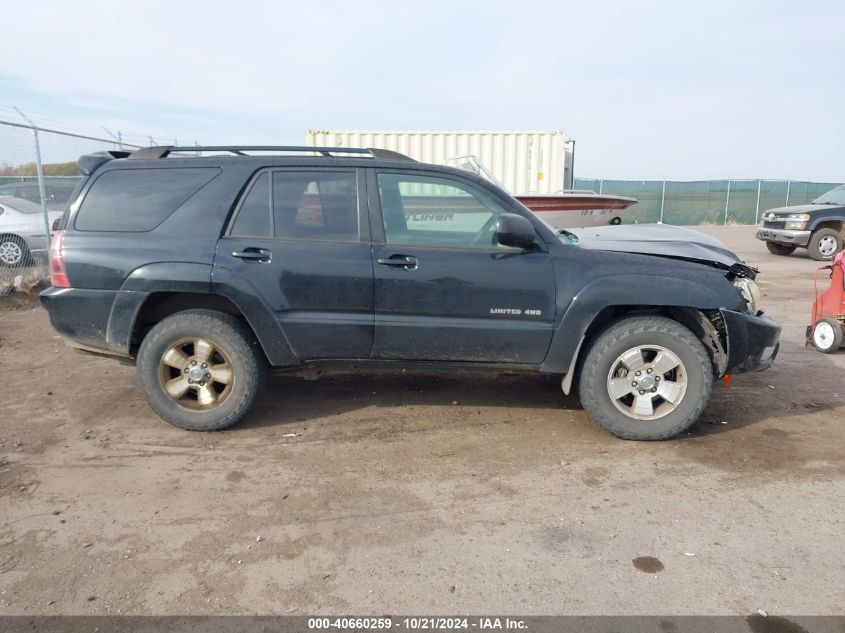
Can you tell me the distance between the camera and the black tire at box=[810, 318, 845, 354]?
6.17 metres

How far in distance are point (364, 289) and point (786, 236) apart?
13773mm

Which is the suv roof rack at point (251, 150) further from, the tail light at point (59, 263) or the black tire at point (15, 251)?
the black tire at point (15, 251)

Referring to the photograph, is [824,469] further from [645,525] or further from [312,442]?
[312,442]

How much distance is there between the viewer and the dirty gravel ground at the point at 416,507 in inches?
104

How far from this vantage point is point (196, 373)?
420cm

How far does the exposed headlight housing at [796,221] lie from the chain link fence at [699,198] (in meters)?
14.4

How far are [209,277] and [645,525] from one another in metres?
2.95

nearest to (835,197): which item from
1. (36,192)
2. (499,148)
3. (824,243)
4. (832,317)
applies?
(824,243)

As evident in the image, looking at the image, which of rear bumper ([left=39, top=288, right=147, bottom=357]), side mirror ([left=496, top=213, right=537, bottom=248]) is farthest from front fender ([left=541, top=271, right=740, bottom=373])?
rear bumper ([left=39, top=288, right=147, bottom=357])

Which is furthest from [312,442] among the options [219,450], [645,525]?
[645,525]

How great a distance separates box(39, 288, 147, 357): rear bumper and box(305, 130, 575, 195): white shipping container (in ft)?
35.8

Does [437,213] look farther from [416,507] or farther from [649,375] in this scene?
[416,507]

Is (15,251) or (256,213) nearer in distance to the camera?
(256,213)

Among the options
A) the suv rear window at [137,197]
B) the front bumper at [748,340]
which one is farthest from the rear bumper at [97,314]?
the front bumper at [748,340]
